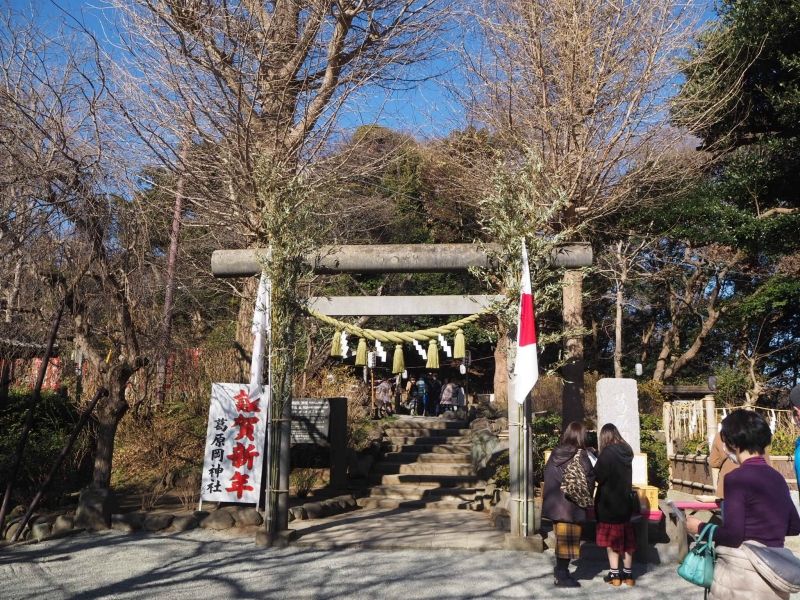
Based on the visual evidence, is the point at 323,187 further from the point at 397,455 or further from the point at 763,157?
the point at 763,157

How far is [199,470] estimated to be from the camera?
11703 millimetres

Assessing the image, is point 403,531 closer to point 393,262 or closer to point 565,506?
point 565,506

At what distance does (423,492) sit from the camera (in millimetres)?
12242

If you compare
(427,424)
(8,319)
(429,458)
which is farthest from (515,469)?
(8,319)

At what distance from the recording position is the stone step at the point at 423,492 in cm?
1195

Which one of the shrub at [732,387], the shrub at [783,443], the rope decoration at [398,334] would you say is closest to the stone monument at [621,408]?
the rope decoration at [398,334]

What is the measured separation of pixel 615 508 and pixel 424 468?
7187 mm

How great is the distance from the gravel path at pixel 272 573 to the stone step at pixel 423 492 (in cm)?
385

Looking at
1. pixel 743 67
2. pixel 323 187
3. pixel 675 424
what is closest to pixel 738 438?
pixel 323 187

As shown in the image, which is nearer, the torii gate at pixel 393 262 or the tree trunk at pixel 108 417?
the torii gate at pixel 393 262

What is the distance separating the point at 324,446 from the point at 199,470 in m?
2.05

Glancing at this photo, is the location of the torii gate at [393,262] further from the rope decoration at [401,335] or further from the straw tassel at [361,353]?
the straw tassel at [361,353]

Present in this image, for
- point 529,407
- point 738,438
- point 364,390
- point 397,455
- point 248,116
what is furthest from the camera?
point 364,390

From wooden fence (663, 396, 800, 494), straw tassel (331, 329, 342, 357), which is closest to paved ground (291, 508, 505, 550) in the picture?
straw tassel (331, 329, 342, 357)
